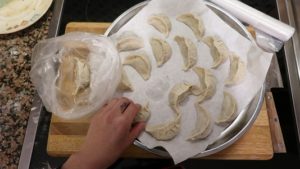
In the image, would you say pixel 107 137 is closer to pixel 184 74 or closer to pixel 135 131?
pixel 135 131

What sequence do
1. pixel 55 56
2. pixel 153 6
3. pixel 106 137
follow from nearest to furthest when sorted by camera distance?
pixel 106 137, pixel 55 56, pixel 153 6

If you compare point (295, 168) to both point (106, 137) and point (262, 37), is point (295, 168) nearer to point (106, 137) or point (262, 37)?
point (262, 37)

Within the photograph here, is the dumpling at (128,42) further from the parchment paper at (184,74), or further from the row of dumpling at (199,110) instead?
the row of dumpling at (199,110)

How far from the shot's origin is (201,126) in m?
0.86

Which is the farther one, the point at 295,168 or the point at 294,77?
the point at 294,77

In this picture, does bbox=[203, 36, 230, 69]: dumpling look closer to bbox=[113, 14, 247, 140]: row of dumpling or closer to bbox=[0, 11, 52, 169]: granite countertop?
bbox=[113, 14, 247, 140]: row of dumpling

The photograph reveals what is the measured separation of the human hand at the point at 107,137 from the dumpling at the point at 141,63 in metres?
0.14

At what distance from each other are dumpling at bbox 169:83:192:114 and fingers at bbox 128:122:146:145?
95 mm

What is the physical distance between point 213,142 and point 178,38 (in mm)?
325

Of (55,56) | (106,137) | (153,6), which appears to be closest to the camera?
(106,137)

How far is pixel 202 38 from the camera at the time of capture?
984 mm

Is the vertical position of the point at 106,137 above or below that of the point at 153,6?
below

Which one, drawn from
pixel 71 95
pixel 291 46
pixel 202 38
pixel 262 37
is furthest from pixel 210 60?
pixel 71 95

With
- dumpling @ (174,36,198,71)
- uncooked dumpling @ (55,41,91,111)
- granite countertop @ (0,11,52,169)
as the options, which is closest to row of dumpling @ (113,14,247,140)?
dumpling @ (174,36,198,71)
